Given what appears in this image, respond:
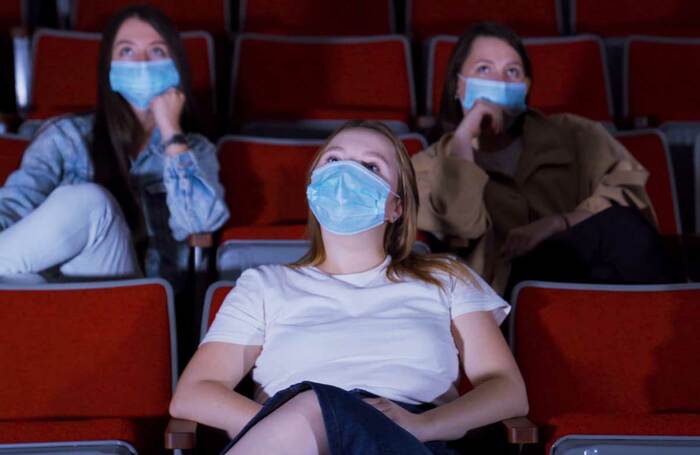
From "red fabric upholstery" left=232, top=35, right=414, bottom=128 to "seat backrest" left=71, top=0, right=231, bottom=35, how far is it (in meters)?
0.23

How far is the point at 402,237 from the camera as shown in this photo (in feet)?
3.34

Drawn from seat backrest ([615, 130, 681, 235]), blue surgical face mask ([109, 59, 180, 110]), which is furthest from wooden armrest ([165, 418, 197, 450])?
seat backrest ([615, 130, 681, 235])

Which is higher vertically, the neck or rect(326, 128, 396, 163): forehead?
rect(326, 128, 396, 163): forehead

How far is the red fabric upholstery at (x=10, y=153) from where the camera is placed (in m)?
1.35

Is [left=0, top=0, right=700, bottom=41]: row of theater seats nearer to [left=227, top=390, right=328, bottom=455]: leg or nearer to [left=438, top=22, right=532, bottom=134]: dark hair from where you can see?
[left=438, top=22, right=532, bottom=134]: dark hair

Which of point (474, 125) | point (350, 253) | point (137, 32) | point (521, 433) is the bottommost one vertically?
point (521, 433)

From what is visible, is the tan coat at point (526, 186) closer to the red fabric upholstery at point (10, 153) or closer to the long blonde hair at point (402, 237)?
the long blonde hair at point (402, 237)

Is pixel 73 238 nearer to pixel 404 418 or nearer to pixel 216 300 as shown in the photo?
pixel 216 300

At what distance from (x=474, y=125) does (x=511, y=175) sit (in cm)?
9

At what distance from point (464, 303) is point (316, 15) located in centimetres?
113

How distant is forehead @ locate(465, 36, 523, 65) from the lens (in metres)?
1.36

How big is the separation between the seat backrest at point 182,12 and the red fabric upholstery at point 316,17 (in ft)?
0.14

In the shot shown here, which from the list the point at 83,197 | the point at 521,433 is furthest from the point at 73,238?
the point at 521,433

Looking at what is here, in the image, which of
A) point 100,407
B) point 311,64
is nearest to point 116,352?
point 100,407
